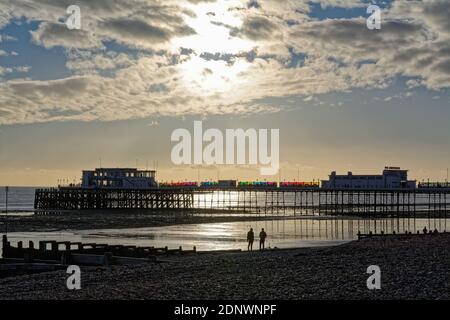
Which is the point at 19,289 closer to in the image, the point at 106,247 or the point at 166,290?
the point at 166,290

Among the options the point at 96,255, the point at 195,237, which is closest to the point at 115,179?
the point at 195,237

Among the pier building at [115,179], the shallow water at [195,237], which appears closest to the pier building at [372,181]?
the pier building at [115,179]

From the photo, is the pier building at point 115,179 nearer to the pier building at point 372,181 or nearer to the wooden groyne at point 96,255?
the pier building at point 372,181

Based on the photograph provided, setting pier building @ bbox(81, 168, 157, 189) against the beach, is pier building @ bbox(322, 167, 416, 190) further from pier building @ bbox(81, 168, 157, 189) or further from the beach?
the beach

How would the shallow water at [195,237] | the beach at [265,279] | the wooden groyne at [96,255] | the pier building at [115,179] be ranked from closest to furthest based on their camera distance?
the beach at [265,279] < the wooden groyne at [96,255] < the shallow water at [195,237] < the pier building at [115,179]

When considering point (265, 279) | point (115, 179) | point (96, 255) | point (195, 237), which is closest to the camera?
point (265, 279)

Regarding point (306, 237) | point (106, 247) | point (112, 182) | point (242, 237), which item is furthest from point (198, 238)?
point (112, 182)

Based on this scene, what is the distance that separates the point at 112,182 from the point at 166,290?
10839cm

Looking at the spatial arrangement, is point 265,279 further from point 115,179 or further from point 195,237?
point 115,179

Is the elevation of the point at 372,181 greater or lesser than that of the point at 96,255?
greater

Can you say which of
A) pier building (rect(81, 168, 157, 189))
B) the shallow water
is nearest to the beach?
the shallow water

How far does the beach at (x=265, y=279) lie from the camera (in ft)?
57.0

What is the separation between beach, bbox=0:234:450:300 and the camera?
17359mm

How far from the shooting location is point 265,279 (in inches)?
791
